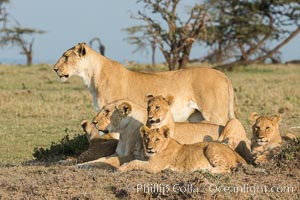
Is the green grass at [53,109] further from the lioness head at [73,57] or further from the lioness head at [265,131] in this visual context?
the lioness head at [265,131]

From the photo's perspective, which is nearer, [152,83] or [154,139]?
[154,139]

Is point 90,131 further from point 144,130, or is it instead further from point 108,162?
point 144,130

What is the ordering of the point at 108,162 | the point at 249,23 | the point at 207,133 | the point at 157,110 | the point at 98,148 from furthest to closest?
1. the point at 249,23
2. the point at 98,148
3. the point at 207,133
4. the point at 108,162
5. the point at 157,110

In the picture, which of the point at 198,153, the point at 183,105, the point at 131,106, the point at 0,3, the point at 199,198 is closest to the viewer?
the point at 199,198

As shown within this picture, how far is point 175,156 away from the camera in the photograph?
6.70 metres

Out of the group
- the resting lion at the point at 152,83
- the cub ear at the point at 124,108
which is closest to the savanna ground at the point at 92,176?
the cub ear at the point at 124,108

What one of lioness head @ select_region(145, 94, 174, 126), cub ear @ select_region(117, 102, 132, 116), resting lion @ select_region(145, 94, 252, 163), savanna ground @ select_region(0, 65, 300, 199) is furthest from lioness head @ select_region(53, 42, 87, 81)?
lioness head @ select_region(145, 94, 174, 126)

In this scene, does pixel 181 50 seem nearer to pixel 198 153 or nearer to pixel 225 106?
pixel 225 106

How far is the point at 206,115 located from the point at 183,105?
34 centimetres

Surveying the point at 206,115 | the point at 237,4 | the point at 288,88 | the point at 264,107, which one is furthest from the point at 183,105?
the point at 237,4

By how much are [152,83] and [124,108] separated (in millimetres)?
2277

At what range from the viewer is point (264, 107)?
49.5ft

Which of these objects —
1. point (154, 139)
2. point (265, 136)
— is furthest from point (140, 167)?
point (265, 136)

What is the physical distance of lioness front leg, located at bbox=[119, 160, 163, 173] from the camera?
659 cm
